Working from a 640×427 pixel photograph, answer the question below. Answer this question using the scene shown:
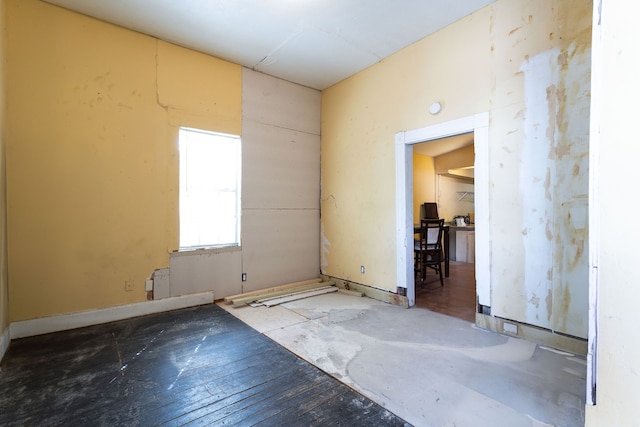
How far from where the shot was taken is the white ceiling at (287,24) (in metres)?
2.94

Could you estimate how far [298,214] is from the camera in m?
4.77

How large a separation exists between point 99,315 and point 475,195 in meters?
4.18

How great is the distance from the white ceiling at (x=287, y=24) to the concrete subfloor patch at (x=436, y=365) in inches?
Result: 128

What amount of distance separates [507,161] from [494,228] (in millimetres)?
662

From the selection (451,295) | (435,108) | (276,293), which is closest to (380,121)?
(435,108)

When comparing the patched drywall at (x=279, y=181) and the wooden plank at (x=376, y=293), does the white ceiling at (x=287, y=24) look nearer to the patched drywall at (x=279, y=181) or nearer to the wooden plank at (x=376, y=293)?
the patched drywall at (x=279, y=181)

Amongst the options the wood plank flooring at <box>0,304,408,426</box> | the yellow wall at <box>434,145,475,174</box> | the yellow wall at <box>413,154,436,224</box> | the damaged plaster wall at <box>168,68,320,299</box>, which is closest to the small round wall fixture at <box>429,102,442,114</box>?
the damaged plaster wall at <box>168,68,320,299</box>

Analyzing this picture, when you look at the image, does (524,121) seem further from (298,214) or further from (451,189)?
(451,189)

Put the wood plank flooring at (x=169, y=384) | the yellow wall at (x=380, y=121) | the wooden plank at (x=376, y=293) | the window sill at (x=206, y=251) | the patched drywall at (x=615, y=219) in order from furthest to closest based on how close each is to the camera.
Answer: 1. the wooden plank at (x=376, y=293)
2. the window sill at (x=206, y=251)
3. the yellow wall at (x=380, y=121)
4. the wood plank flooring at (x=169, y=384)
5. the patched drywall at (x=615, y=219)

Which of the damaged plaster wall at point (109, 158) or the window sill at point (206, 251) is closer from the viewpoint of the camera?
the damaged plaster wall at point (109, 158)

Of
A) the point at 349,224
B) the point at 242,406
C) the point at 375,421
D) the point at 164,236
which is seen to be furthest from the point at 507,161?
the point at 164,236

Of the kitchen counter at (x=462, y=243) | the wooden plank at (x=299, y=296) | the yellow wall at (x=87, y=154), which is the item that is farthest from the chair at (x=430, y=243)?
the yellow wall at (x=87, y=154)

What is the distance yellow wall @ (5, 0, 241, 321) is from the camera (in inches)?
111

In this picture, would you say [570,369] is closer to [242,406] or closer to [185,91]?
[242,406]
